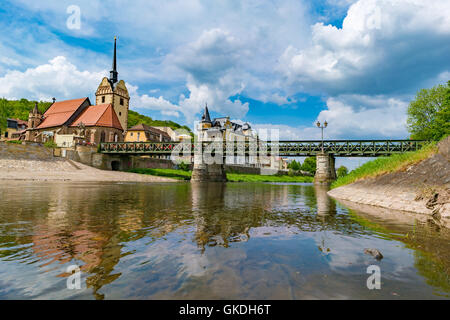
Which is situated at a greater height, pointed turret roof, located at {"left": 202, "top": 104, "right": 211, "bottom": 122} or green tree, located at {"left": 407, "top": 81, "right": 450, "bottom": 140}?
pointed turret roof, located at {"left": 202, "top": 104, "right": 211, "bottom": 122}

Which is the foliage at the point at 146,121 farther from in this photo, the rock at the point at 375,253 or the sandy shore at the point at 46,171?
the rock at the point at 375,253

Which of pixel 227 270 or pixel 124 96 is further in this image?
pixel 124 96

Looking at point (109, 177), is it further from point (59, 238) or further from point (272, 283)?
point (272, 283)

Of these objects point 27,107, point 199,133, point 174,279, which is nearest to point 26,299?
point 174,279

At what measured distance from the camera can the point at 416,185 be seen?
31.1 feet

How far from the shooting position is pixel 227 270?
3219 mm

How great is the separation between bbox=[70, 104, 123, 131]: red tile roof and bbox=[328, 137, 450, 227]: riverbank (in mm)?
58186

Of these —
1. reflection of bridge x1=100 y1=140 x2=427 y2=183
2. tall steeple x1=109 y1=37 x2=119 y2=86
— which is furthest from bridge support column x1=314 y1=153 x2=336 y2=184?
tall steeple x1=109 y1=37 x2=119 y2=86

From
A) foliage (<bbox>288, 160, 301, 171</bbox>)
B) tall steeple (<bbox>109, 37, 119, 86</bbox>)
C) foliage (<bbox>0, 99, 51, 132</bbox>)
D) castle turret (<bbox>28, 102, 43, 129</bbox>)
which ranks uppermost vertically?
tall steeple (<bbox>109, 37, 119, 86</bbox>)

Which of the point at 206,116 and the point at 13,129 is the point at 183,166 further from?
the point at 13,129

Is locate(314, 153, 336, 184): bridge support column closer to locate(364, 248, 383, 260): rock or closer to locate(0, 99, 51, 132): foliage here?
locate(364, 248, 383, 260): rock

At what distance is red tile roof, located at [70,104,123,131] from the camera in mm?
57812

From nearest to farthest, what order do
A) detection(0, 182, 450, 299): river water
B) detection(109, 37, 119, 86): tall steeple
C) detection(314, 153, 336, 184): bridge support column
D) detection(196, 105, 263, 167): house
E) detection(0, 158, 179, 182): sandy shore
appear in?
detection(0, 182, 450, 299): river water, detection(0, 158, 179, 182): sandy shore, detection(314, 153, 336, 184): bridge support column, detection(109, 37, 119, 86): tall steeple, detection(196, 105, 263, 167): house
